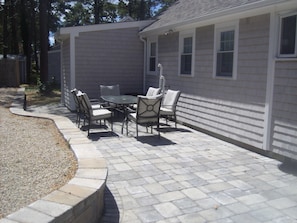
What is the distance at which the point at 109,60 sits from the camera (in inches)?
→ 435

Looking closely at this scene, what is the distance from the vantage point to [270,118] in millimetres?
5629

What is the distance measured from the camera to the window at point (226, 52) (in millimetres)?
6660

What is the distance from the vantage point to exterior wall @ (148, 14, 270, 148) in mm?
5906

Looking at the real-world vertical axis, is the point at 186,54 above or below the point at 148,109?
above

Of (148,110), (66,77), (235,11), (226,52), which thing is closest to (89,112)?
(148,110)

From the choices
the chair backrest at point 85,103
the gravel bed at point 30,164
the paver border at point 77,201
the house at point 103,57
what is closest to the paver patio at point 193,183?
the paver border at point 77,201

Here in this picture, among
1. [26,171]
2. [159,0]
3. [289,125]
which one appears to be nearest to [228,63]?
[289,125]

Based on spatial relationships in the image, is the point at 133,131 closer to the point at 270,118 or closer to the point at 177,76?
the point at 177,76

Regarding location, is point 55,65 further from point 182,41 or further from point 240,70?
point 240,70

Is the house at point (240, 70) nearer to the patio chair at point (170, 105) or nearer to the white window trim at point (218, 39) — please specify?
the white window trim at point (218, 39)

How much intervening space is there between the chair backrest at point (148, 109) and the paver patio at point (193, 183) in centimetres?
48

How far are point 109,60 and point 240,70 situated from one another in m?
5.64

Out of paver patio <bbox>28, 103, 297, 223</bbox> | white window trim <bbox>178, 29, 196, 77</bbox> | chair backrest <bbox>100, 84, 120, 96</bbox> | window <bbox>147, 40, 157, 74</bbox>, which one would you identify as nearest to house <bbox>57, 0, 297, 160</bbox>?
white window trim <bbox>178, 29, 196, 77</bbox>

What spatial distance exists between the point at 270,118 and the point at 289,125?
41 centimetres
